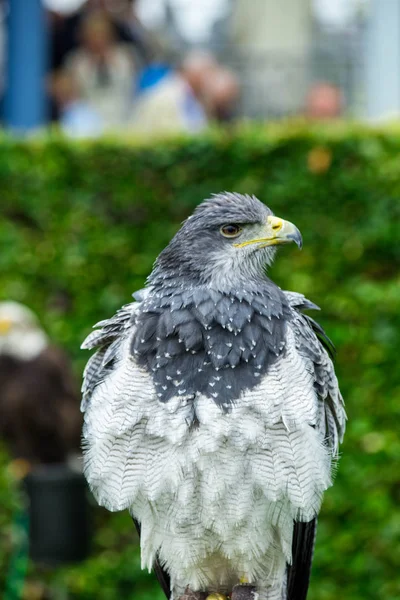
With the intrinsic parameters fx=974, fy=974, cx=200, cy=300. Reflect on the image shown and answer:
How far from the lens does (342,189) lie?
679cm

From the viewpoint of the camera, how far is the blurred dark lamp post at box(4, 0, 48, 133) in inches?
363

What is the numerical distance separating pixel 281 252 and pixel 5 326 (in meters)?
1.99

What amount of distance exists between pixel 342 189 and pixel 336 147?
0.29 metres

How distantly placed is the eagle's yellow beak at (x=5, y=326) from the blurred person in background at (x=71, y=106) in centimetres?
229

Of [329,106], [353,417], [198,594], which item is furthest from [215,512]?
[329,106]

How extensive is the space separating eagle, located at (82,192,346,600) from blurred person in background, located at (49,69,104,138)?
474 cm

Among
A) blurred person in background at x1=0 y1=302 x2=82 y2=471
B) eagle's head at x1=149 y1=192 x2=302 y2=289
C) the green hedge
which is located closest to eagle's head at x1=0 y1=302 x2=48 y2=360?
blurred person in background at x1=0 y1=302 x2=82 y2=471

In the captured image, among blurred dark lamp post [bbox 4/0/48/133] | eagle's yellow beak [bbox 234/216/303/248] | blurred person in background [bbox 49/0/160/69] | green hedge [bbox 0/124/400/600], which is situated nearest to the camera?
eagle's yellow beak [bbox 234/216/303/248]

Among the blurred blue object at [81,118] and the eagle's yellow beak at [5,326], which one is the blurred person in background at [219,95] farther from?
the eagle's yellow beak at [5,326]

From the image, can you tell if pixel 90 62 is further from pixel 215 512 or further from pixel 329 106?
pixel 215 512

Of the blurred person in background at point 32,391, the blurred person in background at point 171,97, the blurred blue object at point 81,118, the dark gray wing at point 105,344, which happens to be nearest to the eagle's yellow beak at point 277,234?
the dark gray wing at point 105,344

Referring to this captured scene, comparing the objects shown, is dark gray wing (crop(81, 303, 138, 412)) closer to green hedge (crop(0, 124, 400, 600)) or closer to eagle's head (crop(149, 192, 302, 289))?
eagle's head (crop(149, 192, 302, 289))

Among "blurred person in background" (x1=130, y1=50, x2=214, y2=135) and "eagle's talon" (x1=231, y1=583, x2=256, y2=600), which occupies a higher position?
"blurred person in background" (x1=130, y1=50, x2=214, y2=135)

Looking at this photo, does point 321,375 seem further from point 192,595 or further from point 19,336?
point 19,336
